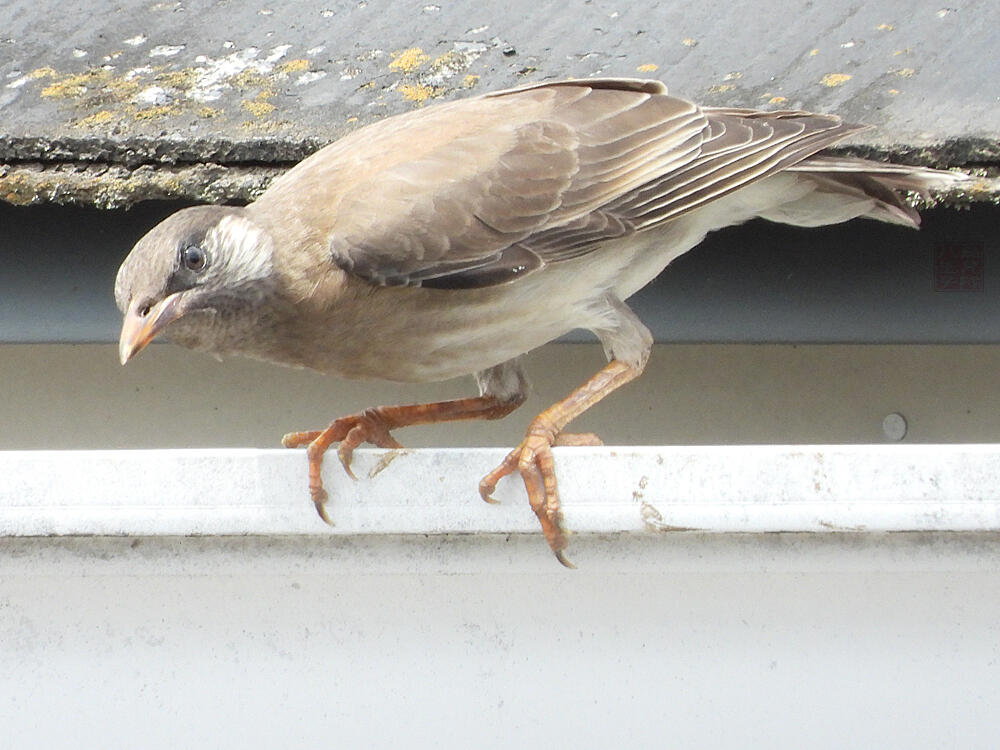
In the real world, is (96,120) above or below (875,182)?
below

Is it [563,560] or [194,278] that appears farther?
[194,278]

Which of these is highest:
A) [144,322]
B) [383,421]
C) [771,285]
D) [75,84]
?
[75,84]

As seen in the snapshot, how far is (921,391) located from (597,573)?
2342mm

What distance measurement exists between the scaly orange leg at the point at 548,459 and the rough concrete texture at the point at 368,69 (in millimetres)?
814

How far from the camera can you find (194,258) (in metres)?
2.70

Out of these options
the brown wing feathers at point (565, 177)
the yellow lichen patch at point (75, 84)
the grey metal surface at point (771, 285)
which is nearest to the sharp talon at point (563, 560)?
the brown wing feathers at point (565, 177)

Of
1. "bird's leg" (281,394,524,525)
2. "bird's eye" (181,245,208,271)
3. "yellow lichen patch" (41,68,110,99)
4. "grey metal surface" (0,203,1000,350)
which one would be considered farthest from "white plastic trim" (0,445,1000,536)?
"yellow lichen patch" (41,68,110,99)

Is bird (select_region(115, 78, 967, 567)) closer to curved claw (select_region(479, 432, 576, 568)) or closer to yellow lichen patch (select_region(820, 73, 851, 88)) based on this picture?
curved claw (select_region(479, 432, 576, 568))

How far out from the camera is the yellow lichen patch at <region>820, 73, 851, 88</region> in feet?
10.7

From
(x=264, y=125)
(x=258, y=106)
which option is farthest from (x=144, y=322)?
(x=258, y=106)

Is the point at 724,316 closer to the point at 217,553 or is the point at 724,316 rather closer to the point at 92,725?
the point at 217,553

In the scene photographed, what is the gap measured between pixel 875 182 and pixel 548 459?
114cm

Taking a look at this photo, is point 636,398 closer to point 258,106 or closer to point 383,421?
point 383,421

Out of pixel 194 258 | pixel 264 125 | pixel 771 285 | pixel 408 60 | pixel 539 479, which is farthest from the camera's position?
pixel 408 60
